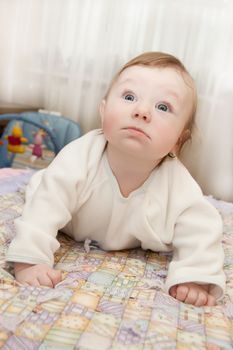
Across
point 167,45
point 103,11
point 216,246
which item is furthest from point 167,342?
point 103,11

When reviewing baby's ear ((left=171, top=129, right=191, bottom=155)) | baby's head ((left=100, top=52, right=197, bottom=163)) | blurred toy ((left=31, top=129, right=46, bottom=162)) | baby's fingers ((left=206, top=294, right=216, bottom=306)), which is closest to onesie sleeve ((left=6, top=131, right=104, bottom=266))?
baby's head ((left=100, top=52, right=197, bottom=163))

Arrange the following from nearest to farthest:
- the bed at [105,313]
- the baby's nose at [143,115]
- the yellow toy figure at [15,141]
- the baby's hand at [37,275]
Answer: the bed at [105,313] → the baby's hand at [37,275] → the baby's nose at [143,115] → the yellow toy figure at [15,141]

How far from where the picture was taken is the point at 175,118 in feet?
3.25

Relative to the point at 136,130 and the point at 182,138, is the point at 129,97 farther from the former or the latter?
the point at 182,138

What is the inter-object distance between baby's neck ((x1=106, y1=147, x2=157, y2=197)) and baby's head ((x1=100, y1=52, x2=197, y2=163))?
0.25 feet

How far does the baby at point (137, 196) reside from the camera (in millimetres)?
884

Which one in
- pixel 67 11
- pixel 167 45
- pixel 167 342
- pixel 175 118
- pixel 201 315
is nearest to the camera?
pixel 167 342

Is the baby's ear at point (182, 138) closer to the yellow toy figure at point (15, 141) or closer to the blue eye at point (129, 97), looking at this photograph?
the blue eye at point (129, 97)

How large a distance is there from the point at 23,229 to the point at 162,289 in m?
0.33

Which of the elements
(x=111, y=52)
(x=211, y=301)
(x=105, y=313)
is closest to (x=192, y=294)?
(x=211, y=301)

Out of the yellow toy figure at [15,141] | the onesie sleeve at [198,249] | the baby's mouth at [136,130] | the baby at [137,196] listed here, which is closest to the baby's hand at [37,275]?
the baby at [137,196]

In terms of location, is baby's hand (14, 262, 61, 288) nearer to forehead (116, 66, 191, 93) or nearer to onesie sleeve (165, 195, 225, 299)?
onesie sleeve (165, 195, 225, 299)

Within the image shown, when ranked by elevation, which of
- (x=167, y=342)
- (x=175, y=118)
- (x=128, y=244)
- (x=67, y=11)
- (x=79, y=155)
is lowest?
(x=128, y=244)

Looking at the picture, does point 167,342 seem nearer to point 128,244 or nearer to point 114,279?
point 114,279
